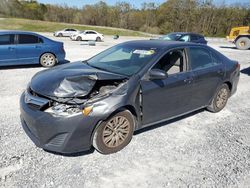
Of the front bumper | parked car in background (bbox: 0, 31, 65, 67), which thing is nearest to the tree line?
parked car in background (bbox: 0, 31, 65, 67)

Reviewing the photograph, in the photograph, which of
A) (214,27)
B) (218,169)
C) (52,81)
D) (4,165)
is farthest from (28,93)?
(214,27)

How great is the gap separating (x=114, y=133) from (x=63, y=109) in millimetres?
835

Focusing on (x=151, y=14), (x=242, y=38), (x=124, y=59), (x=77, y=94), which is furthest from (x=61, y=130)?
(x=151, y=14)

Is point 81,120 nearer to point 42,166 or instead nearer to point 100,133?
point 100,133

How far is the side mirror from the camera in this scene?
365 centimetres

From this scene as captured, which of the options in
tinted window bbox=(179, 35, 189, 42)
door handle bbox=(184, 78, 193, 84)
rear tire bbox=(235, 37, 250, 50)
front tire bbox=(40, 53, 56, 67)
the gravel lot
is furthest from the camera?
rear tire bbox=(235, 37, 250, 50)

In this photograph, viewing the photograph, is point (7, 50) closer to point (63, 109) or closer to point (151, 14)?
point (63, 109)

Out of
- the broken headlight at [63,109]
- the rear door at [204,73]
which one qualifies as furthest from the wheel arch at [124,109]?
the rear door at [204,73]

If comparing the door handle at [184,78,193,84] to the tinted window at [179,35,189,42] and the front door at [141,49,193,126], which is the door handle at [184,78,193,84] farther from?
the tinted window at [179,35,189,42]

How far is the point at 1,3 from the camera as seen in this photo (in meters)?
63.2

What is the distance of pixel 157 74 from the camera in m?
3.65

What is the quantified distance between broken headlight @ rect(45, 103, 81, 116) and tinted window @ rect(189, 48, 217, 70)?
92.5 inches

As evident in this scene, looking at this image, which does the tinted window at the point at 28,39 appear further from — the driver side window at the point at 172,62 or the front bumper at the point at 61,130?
the driver side window at the point at 172,62

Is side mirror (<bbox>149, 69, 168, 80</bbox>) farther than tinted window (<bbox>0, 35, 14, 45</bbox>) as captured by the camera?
No
